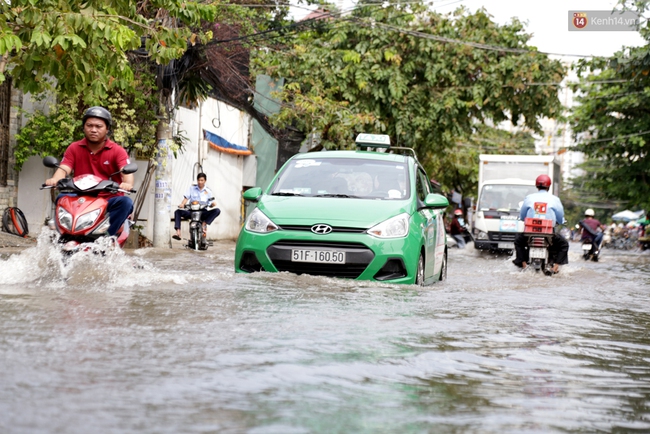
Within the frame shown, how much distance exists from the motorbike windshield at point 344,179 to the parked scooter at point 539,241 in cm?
343

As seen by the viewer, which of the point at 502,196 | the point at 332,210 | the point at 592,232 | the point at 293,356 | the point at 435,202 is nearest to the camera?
the point at 293,356

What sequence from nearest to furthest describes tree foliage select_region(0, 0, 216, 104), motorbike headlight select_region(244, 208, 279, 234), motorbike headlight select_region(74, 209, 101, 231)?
motorbike headlight select_region(74, 209, 101, 231), motorbike headlight select_region(244, 208, 279, 234), tree foliage select_region(0, 0, 216, 104)

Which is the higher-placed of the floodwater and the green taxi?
the green taxi

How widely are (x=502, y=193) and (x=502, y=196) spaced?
0.31 feet

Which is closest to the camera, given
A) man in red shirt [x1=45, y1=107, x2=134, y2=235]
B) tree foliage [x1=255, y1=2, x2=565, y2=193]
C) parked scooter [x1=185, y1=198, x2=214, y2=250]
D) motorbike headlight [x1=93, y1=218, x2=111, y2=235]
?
motorbike headlight [x1=93, y1=218, x2=111, y2=235]

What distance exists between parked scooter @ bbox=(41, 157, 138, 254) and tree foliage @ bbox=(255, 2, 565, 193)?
1929cm

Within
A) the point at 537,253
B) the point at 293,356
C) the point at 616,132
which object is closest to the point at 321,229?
the point at 293,356

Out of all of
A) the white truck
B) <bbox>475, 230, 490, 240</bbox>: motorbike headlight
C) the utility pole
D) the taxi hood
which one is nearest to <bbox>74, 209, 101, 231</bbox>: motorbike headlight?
the taxi hood

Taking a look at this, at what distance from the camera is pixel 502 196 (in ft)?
87.0

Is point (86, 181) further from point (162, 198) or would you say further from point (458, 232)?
point (458, 232)

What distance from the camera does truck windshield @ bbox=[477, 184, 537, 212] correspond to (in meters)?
26.1

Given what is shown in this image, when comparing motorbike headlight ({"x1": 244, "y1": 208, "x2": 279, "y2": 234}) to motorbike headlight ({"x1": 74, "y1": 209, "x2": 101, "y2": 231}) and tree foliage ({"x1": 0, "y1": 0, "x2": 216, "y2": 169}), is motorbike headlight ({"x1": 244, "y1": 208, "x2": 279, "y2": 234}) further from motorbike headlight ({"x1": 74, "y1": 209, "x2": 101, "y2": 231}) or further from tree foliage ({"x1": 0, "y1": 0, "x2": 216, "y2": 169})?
tree foliage ({"x1": 0, "y1": 0, "x2": 216, "y2": 169})

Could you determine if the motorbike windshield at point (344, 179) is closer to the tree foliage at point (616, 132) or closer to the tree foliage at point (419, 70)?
the tree foliage at point (419, 70)

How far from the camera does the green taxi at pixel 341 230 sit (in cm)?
896
